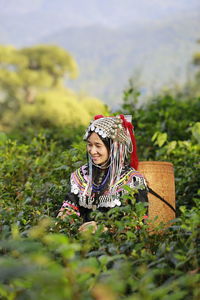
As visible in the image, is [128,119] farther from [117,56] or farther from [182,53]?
[117,56]

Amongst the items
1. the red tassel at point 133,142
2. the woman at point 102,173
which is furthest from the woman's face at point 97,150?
the red tassel at point 133,142

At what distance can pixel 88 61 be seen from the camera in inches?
6452

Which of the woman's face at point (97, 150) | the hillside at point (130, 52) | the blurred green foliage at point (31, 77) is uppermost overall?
the hillside at point (130, 52)

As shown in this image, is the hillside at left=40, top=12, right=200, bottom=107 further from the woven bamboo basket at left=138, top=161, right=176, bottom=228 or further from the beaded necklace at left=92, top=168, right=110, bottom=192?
the beaded necklace at left=92, top=168, right=110, bottom=192

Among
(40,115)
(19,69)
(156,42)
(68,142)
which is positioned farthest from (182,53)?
(68,142)

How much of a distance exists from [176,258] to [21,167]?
308cm

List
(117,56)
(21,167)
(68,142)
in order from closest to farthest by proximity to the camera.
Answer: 1. (21,167)
2. (68,142)
3. (117,56)

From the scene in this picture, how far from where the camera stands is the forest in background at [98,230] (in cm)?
128

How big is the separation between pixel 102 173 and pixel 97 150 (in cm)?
19

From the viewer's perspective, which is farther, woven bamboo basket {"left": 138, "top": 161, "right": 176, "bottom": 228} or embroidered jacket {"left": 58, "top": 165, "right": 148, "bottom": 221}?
woven bamboo basket {"left": 138, "top": 161, "right": 176, "bottom": 228}

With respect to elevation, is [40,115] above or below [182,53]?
below

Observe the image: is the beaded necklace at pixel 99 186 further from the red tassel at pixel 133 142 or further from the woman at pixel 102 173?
the red tassel at pixel 133 142

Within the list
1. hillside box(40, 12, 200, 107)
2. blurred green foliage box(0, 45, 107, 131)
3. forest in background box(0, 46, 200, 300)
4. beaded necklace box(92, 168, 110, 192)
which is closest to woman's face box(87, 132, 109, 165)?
beaded necklace box(92, 168, 110, 192)

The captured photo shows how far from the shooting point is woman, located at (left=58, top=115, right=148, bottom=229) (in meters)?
3.30
